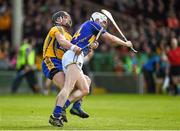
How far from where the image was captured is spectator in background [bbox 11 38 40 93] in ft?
101

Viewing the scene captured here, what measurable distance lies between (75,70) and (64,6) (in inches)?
902

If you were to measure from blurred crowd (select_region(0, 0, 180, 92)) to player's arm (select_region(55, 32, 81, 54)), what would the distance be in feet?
48.5

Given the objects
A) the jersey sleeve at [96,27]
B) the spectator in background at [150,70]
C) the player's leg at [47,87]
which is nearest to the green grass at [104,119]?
the jersey sleeve at [96,27]

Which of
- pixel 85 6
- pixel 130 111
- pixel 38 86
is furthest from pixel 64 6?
pixel 130 111

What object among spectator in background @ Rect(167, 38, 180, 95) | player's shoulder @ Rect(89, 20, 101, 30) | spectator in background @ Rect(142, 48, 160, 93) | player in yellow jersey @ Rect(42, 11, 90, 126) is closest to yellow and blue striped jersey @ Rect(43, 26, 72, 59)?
player in yellow jersey @ Rect(42, 11, 90, 126)

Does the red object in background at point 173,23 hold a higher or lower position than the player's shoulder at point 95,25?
lower

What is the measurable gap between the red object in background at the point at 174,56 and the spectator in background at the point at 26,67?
567 cm

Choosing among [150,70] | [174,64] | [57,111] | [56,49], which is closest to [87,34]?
[56,49]

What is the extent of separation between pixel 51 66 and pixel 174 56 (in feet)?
47.4

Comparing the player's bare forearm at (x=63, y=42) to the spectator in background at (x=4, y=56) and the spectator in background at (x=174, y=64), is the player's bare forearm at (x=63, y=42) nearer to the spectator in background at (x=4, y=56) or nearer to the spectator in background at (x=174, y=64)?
A: the spectator in background at (x=174, y=64)

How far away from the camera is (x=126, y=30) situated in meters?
35.4

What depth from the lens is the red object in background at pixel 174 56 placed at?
95.5 feet

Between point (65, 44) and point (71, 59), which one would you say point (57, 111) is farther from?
point (65, 44)

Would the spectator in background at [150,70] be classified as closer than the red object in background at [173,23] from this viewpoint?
Yes
